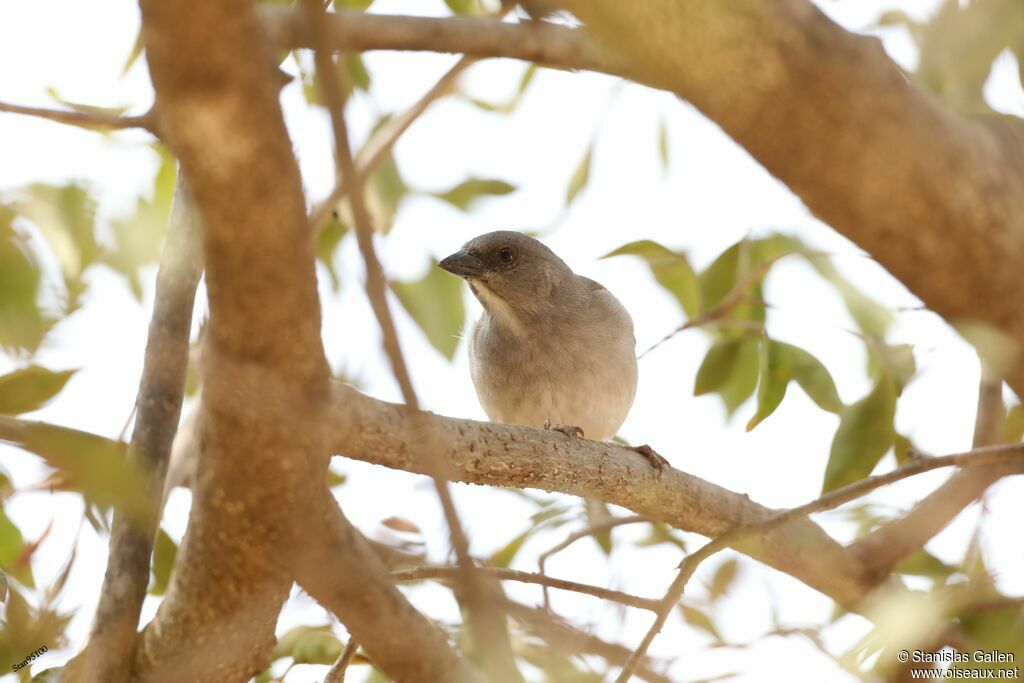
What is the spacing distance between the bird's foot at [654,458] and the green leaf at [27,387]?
76.8 inches

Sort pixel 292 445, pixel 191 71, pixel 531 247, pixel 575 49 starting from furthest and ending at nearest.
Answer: pixel 531 247
pixel 575 49
pixel 292 445
pixel 191 71

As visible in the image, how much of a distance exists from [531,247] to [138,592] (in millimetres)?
3569

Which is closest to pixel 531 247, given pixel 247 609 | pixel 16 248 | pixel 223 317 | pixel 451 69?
pixel 451 69

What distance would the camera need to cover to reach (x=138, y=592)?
2.60 meters

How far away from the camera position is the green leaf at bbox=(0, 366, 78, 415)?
8.63ft

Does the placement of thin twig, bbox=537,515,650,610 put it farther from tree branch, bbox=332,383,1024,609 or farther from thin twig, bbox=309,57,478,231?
thin twig, bbox=309,57,478,231

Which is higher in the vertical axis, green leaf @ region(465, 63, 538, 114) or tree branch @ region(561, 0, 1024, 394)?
green leaf @ region(465, 63, 538, 114)

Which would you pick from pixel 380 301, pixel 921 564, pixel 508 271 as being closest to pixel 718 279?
pixel 921 564

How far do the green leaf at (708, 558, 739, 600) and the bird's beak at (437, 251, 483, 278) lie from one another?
2.06 meters

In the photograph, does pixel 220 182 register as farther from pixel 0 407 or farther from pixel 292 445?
pixel 0 407

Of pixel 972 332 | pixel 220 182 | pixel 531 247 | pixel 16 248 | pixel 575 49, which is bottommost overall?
pixel 220 182

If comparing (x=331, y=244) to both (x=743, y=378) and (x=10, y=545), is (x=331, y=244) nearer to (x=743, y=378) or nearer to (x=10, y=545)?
(x=743, y=378)

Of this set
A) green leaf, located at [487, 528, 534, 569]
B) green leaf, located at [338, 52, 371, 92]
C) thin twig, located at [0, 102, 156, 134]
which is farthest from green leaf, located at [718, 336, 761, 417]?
thin twig, located at [0, 102, 156, 134]

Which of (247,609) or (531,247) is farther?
(531,247)
